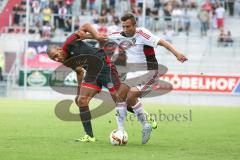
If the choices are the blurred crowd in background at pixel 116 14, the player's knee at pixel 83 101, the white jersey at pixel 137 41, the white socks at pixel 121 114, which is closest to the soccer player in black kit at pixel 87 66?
the player's knee at pixel 83 101

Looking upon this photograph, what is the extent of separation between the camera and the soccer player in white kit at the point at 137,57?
539 inches

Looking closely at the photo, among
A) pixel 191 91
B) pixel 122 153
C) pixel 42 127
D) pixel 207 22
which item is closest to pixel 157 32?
pixel 207 22

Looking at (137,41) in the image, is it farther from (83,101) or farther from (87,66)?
(83,101)

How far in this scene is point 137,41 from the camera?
13.9m

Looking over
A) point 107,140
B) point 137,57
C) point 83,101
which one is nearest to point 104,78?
point 83,101

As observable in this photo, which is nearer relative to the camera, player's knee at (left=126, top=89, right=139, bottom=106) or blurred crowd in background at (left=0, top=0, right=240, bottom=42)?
player's knee at (left=126, top=89, right=139, bottom=106)

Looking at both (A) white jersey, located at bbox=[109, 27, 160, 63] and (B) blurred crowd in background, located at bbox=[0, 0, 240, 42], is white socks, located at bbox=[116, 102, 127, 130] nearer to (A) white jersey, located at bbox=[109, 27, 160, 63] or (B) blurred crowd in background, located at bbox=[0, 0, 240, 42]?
(A) white jersey, located at bbox=[109, 27, 160, 63]

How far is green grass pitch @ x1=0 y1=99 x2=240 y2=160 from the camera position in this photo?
464 inches

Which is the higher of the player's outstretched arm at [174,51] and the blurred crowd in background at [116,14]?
the player's outstretched arm at [174,51]

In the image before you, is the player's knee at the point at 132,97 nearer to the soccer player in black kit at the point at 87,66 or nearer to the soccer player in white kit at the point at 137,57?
the soccer player in white kit at the point at 137,57

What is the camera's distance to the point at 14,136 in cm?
1481

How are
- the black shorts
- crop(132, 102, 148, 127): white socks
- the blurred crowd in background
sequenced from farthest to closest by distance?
the blurred crowd in background, the black shorts, crop(132, 102, 148, 127): white socks

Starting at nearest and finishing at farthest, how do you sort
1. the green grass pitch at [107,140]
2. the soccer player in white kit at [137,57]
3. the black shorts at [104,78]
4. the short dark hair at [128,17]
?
the green grass pitch at [107,140], the short dark hair at [128,17], the soccer player in white kit at [137,57], the black shorts at [104,78]

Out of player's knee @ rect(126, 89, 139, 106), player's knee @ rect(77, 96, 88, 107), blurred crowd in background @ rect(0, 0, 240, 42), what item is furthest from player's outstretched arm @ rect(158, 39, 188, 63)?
blurred crowd in background @ rect(0, 0, 240, 42)
